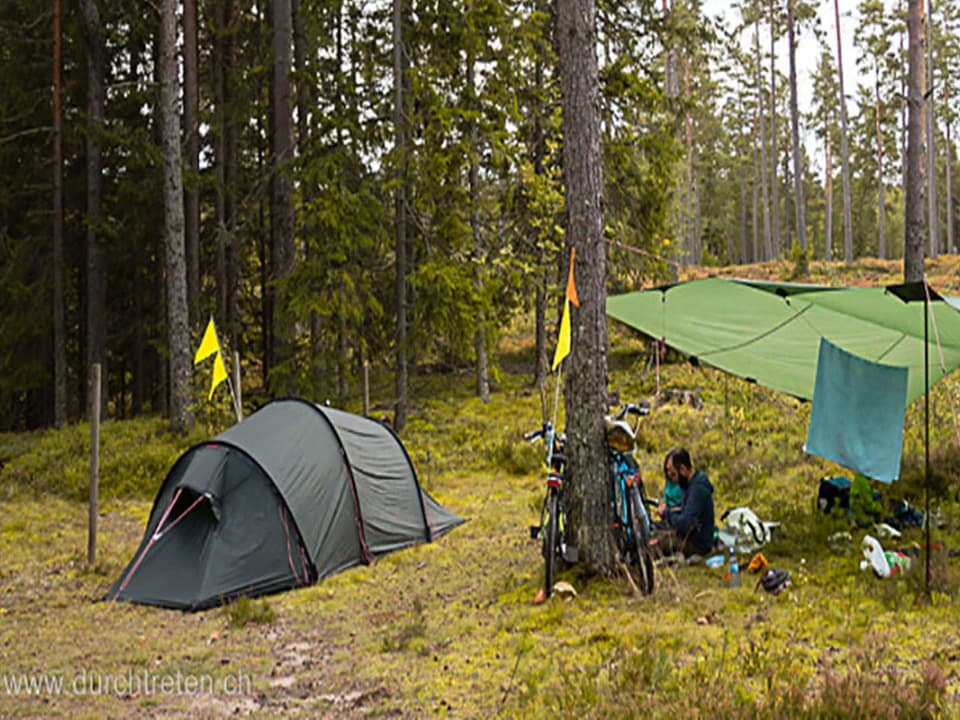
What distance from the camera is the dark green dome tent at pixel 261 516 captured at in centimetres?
776

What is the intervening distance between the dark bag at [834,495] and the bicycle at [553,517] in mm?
3129

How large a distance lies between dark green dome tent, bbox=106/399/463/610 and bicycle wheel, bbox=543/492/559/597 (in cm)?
248

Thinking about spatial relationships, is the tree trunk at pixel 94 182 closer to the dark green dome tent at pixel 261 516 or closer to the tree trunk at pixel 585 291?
the dark green dome tent at pixel 261 516

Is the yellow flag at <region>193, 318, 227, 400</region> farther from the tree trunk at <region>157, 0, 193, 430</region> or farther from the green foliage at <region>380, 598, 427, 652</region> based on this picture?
the green foliage at <region>380, 598, 427, 652</region>

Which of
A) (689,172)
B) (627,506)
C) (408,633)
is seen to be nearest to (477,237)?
(627,506)

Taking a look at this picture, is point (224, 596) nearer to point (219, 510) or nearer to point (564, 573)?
point (219, 510)

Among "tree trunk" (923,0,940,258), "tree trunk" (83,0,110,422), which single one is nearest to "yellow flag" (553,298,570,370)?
"tree trunk" (83,0,110,422)

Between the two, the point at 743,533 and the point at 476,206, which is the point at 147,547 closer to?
the point at 743,533

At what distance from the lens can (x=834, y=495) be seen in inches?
340

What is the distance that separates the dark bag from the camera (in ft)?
28.2

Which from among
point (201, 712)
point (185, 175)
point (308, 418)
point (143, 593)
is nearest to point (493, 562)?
point (308, 418)

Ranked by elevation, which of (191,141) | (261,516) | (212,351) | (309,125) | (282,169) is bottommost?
(261,516)

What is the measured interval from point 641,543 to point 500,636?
143 centimetres

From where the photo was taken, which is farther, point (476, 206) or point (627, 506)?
point (476, 206)
